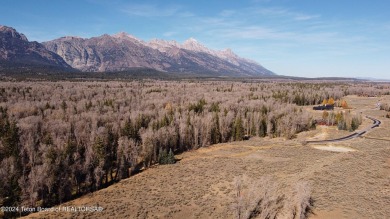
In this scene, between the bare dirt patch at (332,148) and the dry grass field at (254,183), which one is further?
the bare dirt patch at (332,148)

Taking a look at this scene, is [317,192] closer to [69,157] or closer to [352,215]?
[352,215]

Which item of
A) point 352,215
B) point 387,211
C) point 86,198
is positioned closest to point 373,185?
point 387,211

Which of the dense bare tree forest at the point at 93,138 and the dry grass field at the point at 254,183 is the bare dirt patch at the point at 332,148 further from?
the dense bare tree forest at the point at 93,138

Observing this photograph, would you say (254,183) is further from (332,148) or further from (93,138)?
(332,148)

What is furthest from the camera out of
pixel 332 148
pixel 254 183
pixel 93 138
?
pixel 332 148

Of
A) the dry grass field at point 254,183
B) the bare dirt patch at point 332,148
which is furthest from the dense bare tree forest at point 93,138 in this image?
the bare dirt patch at point 332,148

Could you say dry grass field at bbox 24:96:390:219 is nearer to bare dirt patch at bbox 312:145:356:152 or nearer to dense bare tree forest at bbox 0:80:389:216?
bare dirt patch at bbox 312:145:356:152

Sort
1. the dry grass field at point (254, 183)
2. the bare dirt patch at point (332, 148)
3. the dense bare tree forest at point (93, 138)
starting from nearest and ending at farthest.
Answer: the dry grass field at point (254, 183) → the dense bare tree forest at point (93, 138) → the bare dirt patch at point (332, 148)

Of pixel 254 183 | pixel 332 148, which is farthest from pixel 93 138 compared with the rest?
pixel 332 148
